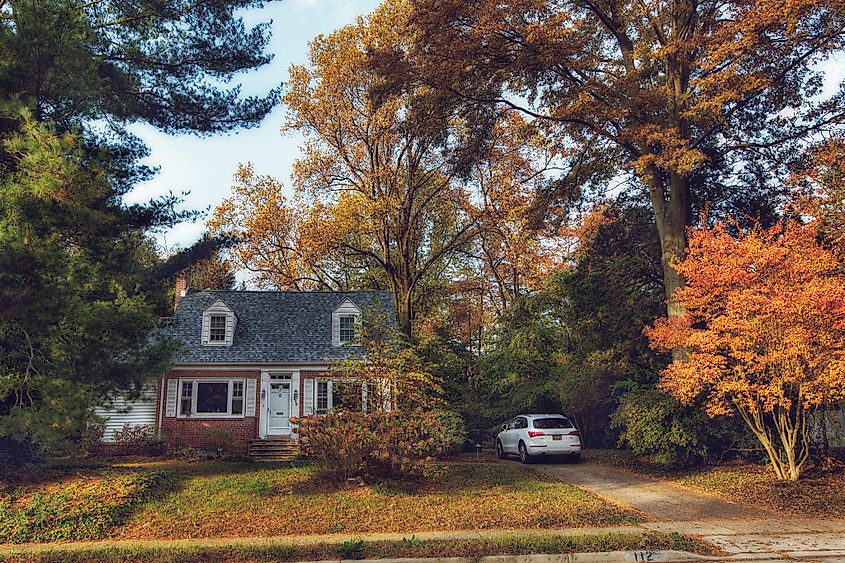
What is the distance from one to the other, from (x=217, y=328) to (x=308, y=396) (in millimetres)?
4679

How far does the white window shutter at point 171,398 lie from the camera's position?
22.3 metres

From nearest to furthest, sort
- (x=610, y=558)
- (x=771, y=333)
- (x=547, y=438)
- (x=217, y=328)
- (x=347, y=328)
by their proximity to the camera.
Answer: (x=610, y=558)
(x=771, y=333)
(x=547, y=438)
(x=217, y=328)
(x=347, y=328)

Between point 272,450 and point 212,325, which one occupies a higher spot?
point 212,325

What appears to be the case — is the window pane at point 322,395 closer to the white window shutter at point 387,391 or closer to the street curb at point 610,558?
the white window shutter at point 387,391

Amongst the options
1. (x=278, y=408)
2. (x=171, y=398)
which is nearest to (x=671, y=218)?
(x=278, y=408)

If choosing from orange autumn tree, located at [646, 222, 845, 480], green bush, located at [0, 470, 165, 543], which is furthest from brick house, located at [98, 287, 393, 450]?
orange autumn tree, located at [646, 222, 845, 480]

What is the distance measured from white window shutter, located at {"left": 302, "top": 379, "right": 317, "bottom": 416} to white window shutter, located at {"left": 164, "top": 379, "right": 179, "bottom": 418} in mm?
4679

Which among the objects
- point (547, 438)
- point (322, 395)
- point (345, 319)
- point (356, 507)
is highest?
point (345, 319)

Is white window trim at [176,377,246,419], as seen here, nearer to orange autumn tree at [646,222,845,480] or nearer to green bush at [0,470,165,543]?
green bush at [0,470,165,543]

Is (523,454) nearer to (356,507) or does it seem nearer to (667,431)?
(667,431)

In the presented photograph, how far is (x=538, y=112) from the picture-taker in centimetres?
1891

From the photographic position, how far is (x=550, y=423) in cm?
1858

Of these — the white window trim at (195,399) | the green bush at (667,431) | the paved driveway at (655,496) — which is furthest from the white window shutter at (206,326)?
the green bush at (667,431)

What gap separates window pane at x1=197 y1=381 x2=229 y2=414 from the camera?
74.2 feet
